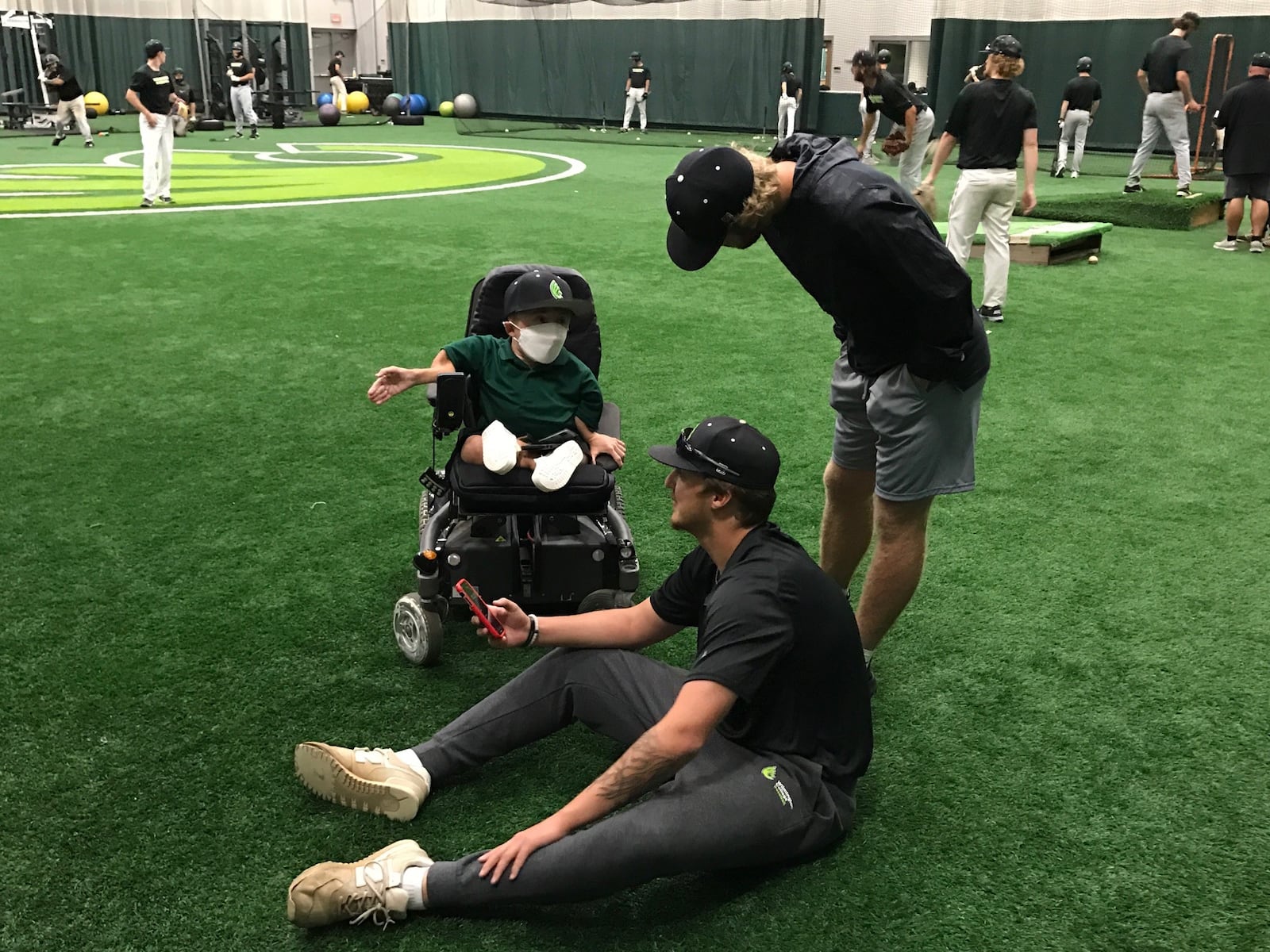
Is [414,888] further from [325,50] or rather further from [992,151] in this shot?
[325,50]

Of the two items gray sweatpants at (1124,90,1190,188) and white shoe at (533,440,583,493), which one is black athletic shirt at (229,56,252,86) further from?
white shoe at (533,440,583,493)

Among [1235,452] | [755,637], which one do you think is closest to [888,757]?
[755,637]

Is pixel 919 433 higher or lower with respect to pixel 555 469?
higher

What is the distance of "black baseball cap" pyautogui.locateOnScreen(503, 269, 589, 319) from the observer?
145 inches

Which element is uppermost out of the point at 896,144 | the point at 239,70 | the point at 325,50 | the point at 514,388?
the point at 325,50

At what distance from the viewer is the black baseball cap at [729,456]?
8.28ft

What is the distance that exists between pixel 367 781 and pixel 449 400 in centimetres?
127

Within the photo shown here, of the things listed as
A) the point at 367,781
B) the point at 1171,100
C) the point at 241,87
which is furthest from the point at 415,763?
the point at 241,87

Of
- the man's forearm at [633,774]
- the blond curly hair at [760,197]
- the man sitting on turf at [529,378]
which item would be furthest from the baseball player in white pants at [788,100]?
the man's forearm at [633,774]

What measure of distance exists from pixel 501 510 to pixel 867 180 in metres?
1.55

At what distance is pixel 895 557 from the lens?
323cm

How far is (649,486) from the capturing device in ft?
16.5

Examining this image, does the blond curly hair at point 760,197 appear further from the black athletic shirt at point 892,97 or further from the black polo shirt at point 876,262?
the black athletic shirt at point 892,97

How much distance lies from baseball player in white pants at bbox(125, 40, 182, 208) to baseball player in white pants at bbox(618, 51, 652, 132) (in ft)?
44.5
